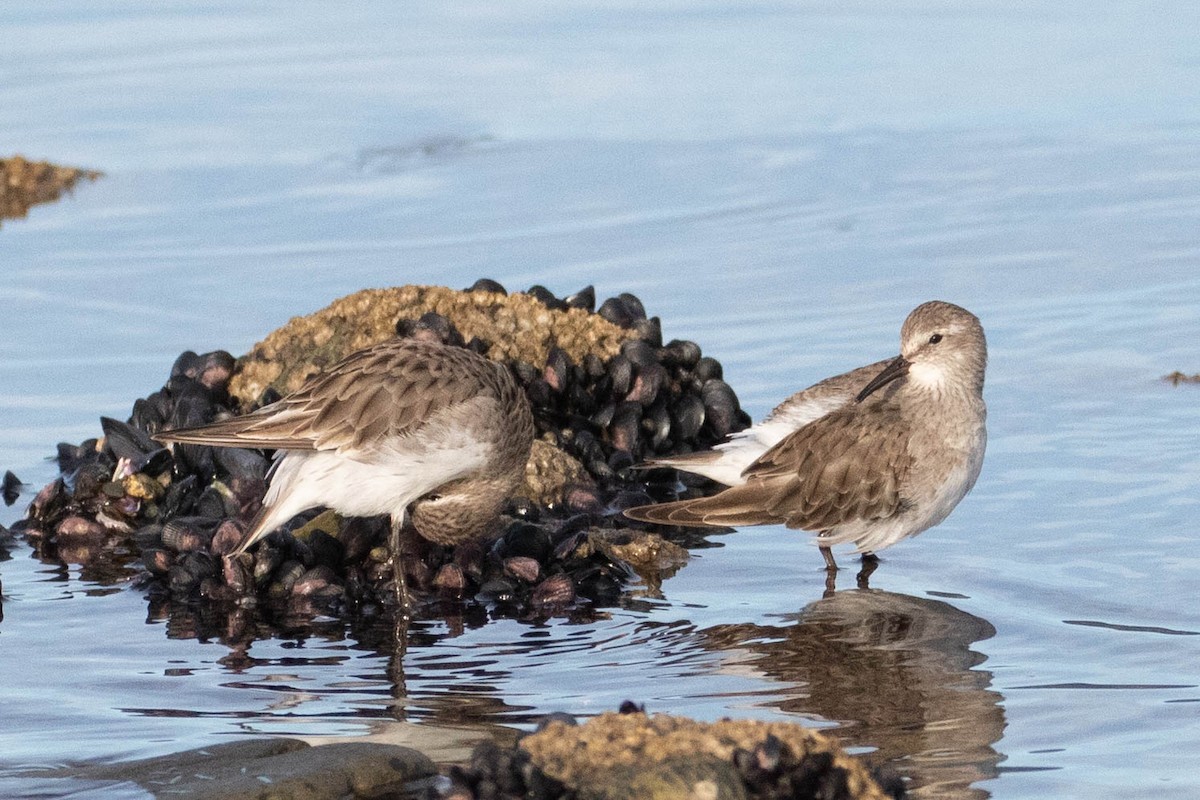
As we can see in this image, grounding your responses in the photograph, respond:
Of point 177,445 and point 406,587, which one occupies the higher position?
point 177,445

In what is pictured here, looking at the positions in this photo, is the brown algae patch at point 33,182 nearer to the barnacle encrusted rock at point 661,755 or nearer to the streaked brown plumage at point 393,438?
the streaked brown plumage at point 393,438

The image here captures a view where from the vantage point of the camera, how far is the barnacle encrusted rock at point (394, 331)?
983 cm

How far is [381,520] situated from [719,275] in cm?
487

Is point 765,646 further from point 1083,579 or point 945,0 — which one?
point 945,0

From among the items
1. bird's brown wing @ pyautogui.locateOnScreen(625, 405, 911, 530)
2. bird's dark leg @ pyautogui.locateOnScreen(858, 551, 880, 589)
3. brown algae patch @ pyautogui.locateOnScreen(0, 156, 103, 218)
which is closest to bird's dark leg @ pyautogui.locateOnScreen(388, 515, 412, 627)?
bird's brown wing @ pyautogui.locateOnScreen(625, 405, 911, 530)

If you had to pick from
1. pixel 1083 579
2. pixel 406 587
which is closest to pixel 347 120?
pixel 406 587

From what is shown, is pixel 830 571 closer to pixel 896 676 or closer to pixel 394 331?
pixel 896 676

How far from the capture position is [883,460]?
8.55 metres

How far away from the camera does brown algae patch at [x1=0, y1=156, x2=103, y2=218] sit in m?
15.5

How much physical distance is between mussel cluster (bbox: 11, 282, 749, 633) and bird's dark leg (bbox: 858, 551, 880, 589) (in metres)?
1.10

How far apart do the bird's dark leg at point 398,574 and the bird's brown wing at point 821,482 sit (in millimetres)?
1106

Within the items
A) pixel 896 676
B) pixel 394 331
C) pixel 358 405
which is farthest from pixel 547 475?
pixel 896 676

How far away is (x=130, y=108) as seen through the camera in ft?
57.1

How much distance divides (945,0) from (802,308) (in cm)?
900
